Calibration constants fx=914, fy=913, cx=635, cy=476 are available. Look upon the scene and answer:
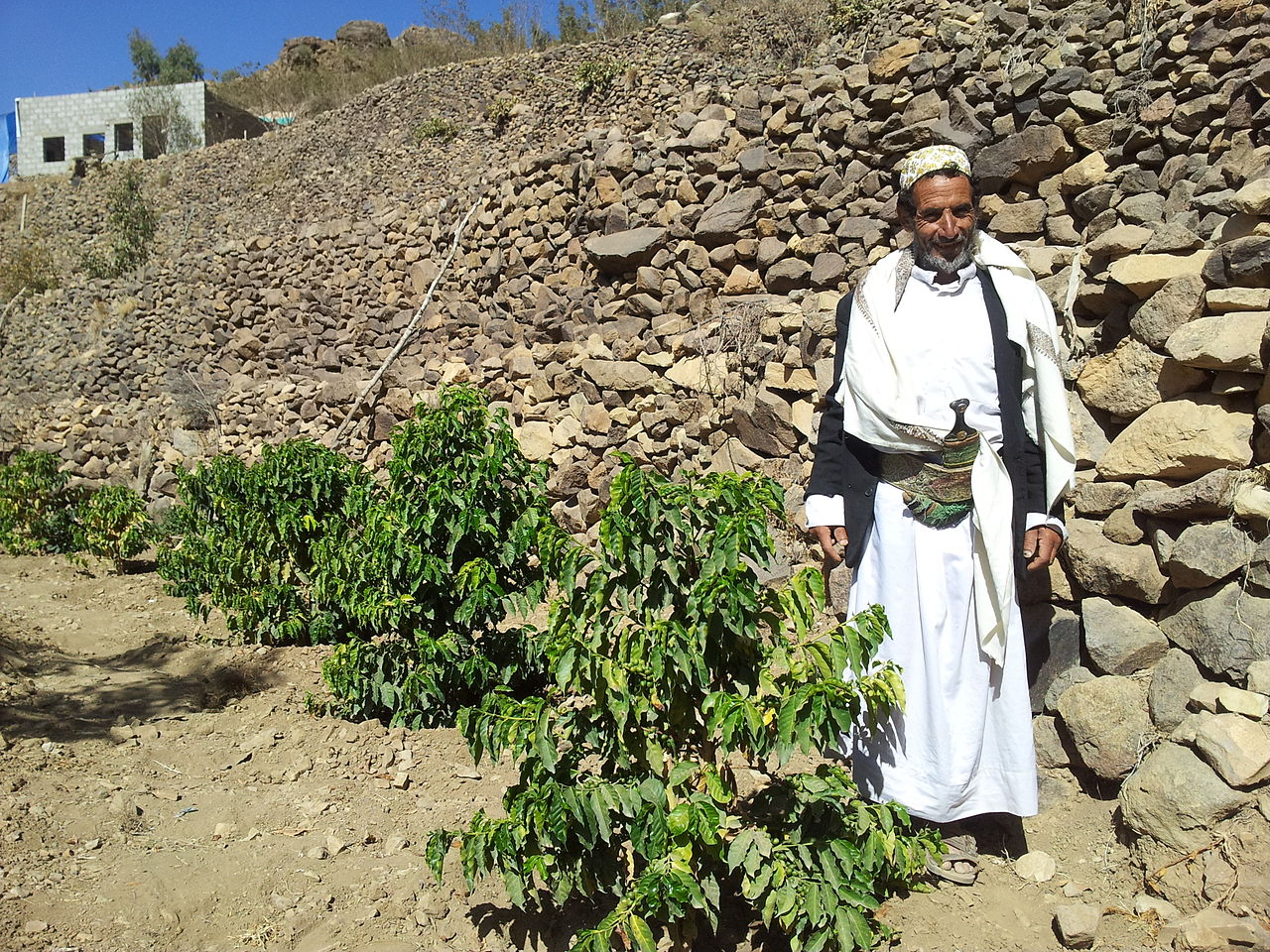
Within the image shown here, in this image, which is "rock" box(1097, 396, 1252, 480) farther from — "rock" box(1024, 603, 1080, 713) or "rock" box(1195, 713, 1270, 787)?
"rock" box(1195, 713, 1270, 787)

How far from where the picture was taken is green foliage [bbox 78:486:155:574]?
22.7 ft

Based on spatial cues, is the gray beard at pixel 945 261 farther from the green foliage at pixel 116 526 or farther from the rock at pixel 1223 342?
the green foliage at pixel 116 526

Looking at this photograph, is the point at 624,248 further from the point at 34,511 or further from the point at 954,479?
the point at 34,511

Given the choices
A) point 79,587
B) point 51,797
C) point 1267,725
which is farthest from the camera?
point 79,587

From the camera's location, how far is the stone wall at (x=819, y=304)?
2758 millimetres

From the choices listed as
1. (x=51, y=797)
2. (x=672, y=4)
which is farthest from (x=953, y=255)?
(x=672, y=4)

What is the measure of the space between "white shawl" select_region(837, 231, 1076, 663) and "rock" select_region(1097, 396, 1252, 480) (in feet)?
2.31

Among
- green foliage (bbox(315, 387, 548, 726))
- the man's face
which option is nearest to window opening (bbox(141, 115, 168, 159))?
green foliage (bbox(315, 387, 548, 726))

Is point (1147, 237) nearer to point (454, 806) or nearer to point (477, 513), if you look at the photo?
point (477, 513)

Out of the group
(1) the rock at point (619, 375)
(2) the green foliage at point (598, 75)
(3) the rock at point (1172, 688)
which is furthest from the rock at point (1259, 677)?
(2) the green foliage at point (598, 75)

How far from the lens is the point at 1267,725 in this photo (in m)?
2.35

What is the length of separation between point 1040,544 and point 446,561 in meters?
2.06

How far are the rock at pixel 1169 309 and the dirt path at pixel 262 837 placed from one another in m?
1.59

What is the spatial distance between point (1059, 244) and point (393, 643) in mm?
3442
